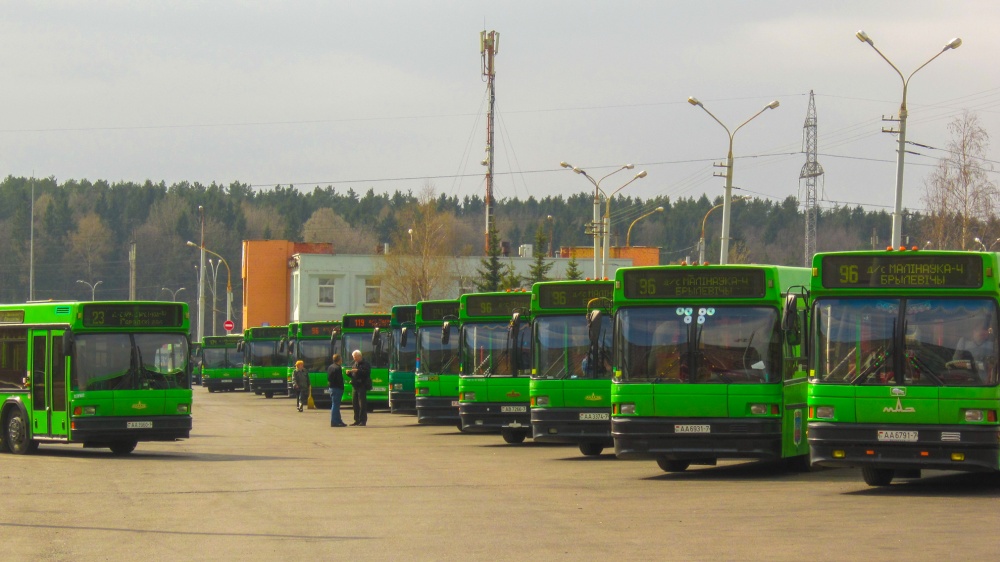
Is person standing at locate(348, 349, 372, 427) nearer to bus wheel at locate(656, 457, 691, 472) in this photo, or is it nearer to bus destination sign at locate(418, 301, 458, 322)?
bus destination sign at locate(418, 301, 458, 322)

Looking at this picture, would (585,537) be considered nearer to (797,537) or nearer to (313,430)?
(797,537)

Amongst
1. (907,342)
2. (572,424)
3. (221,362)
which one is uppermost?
(907,342)

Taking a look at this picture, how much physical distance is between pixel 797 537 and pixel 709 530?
33.7 inches

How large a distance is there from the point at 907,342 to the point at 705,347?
2.87 meters

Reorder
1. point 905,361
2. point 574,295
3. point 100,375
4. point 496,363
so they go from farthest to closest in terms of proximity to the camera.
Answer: point 496,363, point 100,375, point 574,295, point 905,361

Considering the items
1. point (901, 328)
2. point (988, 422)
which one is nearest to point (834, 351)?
point (901, 328)

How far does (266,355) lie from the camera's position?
60719mm

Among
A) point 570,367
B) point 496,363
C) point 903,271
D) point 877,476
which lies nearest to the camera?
point 903,271

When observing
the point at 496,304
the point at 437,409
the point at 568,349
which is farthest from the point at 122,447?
the point at 568,349

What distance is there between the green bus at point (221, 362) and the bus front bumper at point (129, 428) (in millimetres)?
48076

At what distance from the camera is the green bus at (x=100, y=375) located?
22.3 metres

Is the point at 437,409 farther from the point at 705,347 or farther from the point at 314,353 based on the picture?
the point at 314,353

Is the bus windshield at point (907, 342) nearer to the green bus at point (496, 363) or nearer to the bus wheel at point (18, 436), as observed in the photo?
the green bus at point (496, 363)

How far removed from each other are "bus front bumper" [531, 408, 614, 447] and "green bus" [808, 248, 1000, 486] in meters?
6.09
